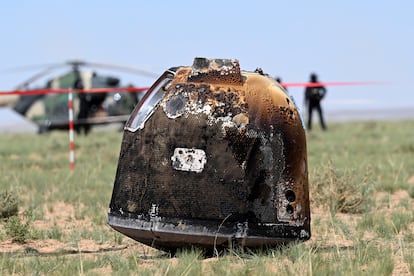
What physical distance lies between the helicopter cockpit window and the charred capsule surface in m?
0.01

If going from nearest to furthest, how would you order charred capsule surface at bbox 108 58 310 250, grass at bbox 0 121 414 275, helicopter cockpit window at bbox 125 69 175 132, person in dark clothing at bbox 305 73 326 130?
grass at bbox 0 121 414 275, charred capsule surface at bbox 108 58 310 250, helicopter cockpit window at bbox 125 69 175 132, person in dark clothing at bbox 305 73 326 130

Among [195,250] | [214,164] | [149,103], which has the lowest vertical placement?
[195,250]

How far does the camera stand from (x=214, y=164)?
5.40 metres

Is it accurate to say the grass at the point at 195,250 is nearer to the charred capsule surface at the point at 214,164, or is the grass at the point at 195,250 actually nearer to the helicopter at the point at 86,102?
the charred capsule surface at the point at 214,164

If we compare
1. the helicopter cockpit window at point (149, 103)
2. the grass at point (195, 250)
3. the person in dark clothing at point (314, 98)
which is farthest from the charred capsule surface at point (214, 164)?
the person in dark clothing at point (314, 98)

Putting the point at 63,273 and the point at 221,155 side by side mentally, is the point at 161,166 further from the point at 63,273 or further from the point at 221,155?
the point at 63,273

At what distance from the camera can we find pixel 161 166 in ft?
Answer: 18.0

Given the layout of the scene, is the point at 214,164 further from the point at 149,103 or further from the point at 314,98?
the point at 314,98

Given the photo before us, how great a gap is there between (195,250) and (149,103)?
96 cm

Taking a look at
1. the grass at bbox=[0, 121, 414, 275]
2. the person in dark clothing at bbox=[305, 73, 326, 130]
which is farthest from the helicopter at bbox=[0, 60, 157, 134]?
the grass at bbox=[0, 121, 414, 275]

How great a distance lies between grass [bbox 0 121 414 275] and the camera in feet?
17.2

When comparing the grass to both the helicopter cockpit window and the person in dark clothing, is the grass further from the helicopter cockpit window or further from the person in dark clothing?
the person in dark clothing

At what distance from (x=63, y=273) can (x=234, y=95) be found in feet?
4.78

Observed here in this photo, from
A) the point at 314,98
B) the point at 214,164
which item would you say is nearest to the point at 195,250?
the point at 214,164
